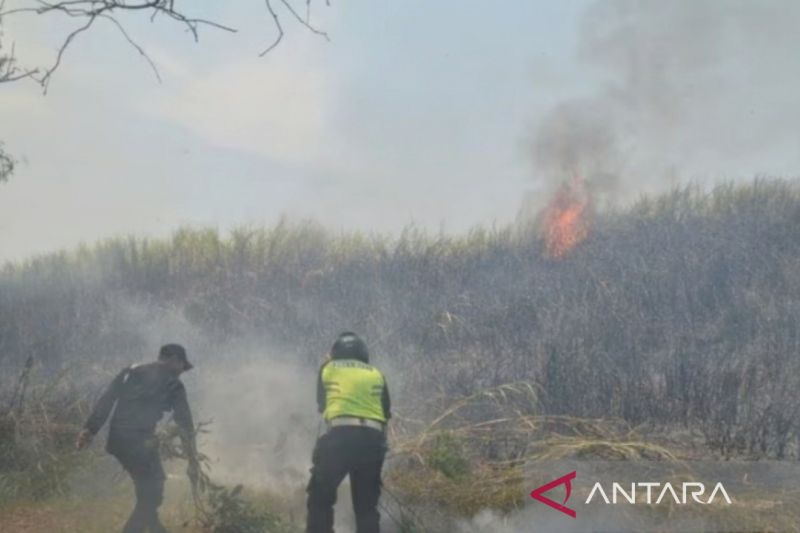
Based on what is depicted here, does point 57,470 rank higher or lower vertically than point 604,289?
lower

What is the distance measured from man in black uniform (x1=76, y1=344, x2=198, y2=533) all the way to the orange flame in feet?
31.2

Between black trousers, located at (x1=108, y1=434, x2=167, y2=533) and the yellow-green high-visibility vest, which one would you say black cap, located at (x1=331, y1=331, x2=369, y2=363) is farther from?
black trousers, located at (x1=108, y1=434, x2=167, y2=533)

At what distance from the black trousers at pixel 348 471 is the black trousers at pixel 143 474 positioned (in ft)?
4.80

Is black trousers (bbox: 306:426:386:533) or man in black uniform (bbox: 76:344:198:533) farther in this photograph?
man in black uniform (bbox: 76:344:198:533)

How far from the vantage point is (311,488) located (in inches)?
323

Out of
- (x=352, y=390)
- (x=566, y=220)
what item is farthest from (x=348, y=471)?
(x=566, y=220)

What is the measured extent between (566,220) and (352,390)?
446 inches

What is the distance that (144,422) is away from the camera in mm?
8781

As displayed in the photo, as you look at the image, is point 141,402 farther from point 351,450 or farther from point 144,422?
point 351,450

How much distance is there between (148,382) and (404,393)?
3.90 metres

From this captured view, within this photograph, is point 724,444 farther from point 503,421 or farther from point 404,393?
point 404,393

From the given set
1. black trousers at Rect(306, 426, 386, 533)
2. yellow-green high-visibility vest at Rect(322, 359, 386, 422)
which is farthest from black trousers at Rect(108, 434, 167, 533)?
yellow-green high-visibility vest at Rect(322, 359, 386, 422)

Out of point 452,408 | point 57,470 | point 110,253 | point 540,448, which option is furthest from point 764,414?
point 110,253

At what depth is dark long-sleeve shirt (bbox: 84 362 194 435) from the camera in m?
8.77
